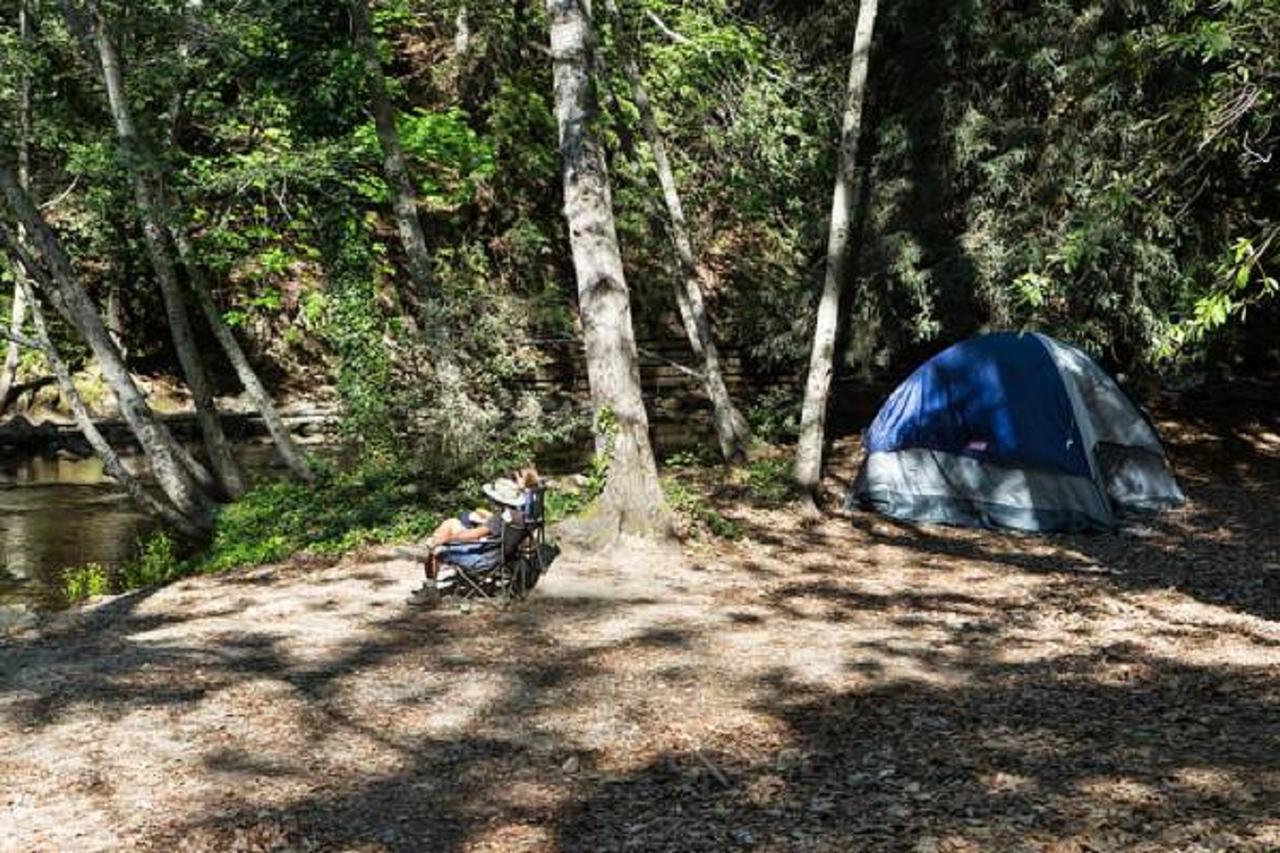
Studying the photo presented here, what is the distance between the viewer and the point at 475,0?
19.4 m

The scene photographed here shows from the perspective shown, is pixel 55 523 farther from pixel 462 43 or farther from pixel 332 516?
pixel 462 43

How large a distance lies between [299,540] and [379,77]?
279 inches

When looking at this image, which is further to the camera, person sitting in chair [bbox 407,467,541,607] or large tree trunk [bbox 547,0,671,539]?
large tree trunk [bbox 547,0,671,539]

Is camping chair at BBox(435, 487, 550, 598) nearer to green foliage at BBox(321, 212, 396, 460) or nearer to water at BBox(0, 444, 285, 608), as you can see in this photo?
green foliage at BBox(321, 212, 396, 460)

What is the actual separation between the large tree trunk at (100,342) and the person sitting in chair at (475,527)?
580 centimetres

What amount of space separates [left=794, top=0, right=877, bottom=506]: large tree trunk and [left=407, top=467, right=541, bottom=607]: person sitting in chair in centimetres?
528

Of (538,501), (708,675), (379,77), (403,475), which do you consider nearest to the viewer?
(708,675)

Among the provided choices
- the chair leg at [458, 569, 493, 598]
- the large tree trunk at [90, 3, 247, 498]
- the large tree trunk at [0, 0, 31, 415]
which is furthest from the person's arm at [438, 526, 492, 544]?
the large tree trunk at [0, 0, 31, 415]

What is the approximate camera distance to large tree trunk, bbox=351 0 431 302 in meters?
15.8

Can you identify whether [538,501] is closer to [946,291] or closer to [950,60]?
[946,291]

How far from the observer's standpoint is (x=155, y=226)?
50.1 ft

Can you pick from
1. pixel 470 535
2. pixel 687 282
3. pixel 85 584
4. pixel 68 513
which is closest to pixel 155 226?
pixel 85 584

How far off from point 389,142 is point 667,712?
12094 mm

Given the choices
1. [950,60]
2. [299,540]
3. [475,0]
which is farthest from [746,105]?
[299,540]
